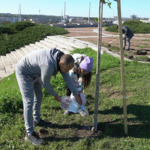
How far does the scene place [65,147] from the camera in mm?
2898

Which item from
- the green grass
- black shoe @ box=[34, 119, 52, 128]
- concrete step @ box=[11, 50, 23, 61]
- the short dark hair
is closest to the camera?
the short dark hair

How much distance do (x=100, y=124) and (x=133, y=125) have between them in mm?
561

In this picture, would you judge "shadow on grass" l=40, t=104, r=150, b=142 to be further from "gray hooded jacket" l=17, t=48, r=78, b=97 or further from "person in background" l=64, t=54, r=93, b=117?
"gray hooded jacket" l=17, t=48, r=78, b=97

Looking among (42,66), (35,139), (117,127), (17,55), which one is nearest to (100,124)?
(117,127)

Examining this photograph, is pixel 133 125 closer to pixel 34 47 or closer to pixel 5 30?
pixel 34 47

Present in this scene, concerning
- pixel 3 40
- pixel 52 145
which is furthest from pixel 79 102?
pixel 3 40

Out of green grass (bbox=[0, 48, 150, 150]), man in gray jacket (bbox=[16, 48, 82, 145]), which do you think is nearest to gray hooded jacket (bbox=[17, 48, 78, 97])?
man in gray jacket (bbox=[16, 48, 82, 145])

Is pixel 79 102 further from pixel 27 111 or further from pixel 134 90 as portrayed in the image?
pixel 134 90

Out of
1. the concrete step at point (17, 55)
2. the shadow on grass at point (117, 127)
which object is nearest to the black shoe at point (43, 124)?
the shadow on grass at point (117, 127)

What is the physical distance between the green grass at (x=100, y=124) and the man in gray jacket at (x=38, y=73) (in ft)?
1.15

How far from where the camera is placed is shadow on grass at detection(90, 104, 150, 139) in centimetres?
313

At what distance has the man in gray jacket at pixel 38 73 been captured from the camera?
2418mm

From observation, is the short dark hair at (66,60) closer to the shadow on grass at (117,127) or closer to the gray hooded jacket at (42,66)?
the gray hooded jacket at (42,66)

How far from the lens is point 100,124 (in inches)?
136
